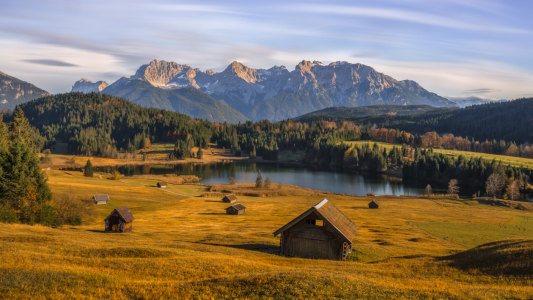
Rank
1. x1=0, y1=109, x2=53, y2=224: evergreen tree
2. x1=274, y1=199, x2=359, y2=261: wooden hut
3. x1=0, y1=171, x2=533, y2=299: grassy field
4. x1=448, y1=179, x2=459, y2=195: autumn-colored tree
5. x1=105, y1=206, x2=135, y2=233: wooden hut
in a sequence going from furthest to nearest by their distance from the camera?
x1=448, y1=179, x2=459, y2=195: autumn-colored tree
x1=105, y1=206, x2=135, y2=233: wooden hut
x1=0, y1=109, x2=53, y2=224: evergreen tree
x1=274, y1=199, x2=359, y2=261: wooden hut
x1=0, y1=171, x2=533, y2=299: grassy field

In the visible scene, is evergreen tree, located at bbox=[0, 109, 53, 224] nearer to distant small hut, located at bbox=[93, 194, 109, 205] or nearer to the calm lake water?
distant small hut, located at bbox=[93, 194, 109, 205]

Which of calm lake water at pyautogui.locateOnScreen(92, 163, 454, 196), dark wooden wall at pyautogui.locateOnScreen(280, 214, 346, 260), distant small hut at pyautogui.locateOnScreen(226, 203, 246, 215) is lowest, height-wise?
distant small hut at pyautogui.locateOnScreen(226, 203, 246, 215)

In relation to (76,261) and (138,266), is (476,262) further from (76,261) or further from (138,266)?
(76,261)

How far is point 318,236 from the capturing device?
113 feet

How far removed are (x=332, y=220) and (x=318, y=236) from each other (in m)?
2.21

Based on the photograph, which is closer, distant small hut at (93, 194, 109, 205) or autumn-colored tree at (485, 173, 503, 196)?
distant small hut at (93, 194, 109, 205)

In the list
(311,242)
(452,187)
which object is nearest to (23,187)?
(311,242)

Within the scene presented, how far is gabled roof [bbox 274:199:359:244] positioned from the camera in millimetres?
33156

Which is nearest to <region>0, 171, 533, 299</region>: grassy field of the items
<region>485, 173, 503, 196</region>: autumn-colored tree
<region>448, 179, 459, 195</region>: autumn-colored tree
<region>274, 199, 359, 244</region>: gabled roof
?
<region>274, 199, 359, 244</region>: gabled roof

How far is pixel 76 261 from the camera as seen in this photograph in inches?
885

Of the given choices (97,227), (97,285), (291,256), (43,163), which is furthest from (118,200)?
(43,163)

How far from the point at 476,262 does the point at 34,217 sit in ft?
175

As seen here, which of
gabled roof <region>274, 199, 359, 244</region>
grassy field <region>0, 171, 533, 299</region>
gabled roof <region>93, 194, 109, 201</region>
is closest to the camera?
grassy field <region>0, 171, 533, 299</region>

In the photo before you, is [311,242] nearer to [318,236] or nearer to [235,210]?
[318,236]
